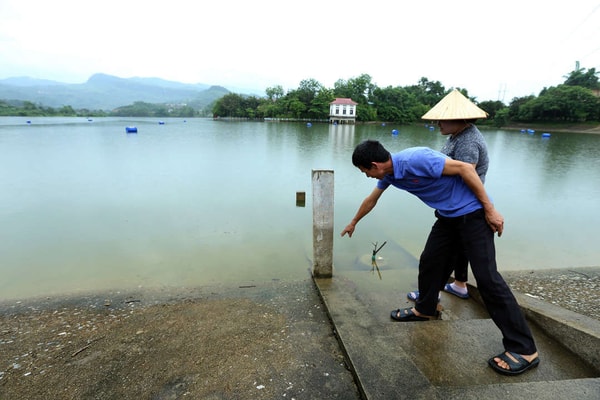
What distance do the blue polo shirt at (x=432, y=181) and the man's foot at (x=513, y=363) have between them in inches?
36.4

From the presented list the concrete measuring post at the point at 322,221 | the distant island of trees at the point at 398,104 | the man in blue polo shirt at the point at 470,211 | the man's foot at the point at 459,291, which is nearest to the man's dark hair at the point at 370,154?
the man in blue polo shirt at the point at 470,211

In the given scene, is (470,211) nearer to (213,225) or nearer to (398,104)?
(213,225)

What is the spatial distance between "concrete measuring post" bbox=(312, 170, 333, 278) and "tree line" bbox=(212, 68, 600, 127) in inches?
1791

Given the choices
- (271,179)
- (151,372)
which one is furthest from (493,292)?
(271,179)

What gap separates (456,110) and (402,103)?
62.3m

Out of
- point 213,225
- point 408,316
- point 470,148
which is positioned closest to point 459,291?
point 408,316

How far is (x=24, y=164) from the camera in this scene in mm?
12719

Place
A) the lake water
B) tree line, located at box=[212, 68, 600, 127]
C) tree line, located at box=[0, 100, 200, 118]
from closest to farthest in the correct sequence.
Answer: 1. the lake water
2. tree line, located at box=[212, 68, 600, 127]
3. tree line, located at box=[0, 100, 200, 118]

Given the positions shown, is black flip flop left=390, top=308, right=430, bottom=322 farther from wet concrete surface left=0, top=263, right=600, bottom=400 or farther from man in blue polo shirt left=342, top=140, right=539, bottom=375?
man in blue polo shirt left=342, top=140, right=539, bottom=375

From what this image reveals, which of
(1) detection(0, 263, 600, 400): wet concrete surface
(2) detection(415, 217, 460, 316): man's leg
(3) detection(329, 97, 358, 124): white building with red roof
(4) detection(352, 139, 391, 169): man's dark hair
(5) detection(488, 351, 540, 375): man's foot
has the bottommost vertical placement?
(1) detection(0, 263, 600, 400): wet concrete surface

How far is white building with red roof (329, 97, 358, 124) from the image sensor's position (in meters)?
52.7

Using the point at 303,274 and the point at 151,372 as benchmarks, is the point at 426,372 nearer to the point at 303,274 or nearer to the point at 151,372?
the point at 151,372

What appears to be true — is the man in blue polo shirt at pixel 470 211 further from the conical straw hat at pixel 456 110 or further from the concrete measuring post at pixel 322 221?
the concrete measuring post at pixel 322 221

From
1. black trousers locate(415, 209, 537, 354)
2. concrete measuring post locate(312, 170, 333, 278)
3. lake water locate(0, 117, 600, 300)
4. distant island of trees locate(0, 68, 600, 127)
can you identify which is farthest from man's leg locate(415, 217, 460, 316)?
distant island of trees locate(0, 68, 600, 127)
